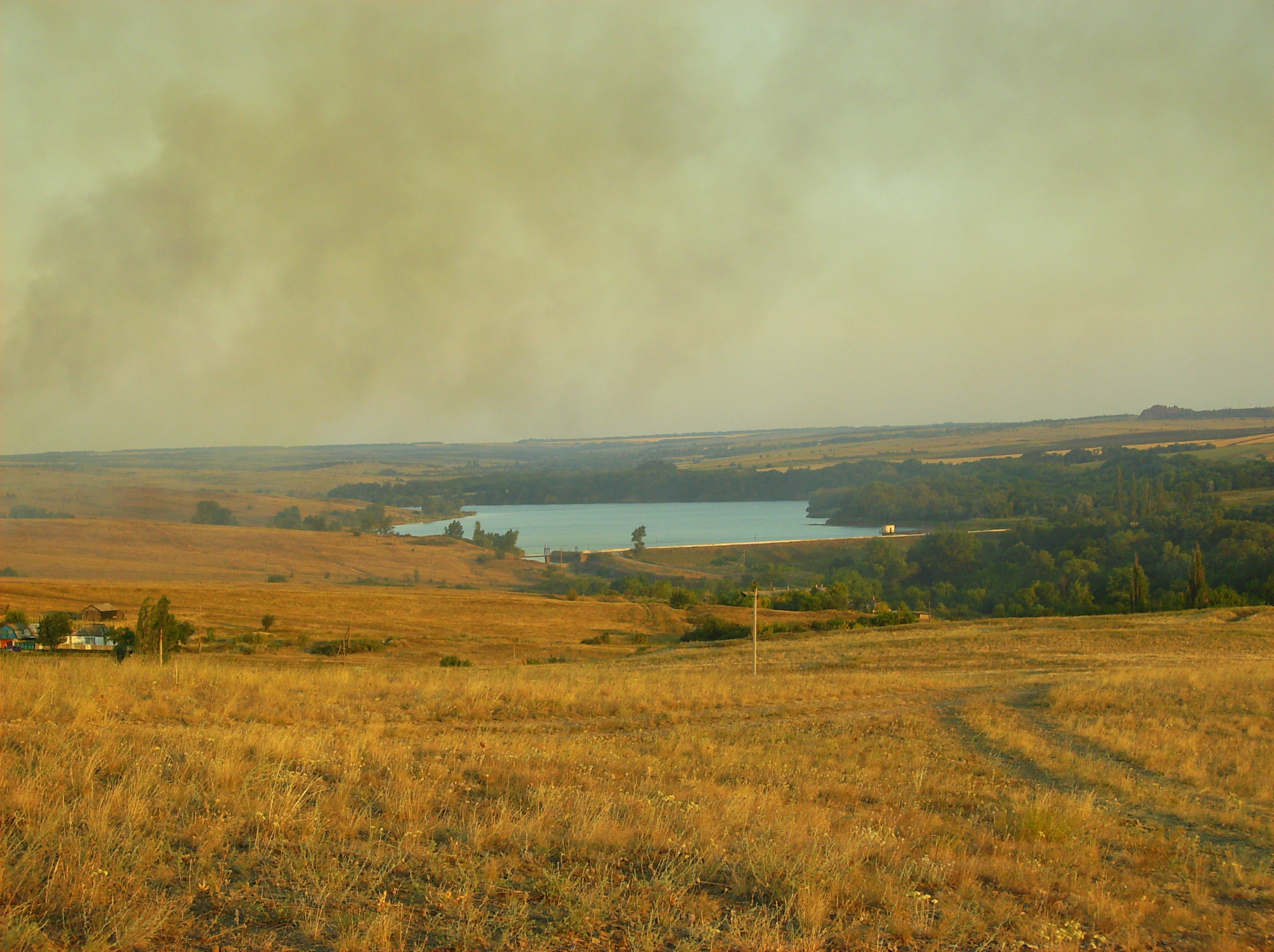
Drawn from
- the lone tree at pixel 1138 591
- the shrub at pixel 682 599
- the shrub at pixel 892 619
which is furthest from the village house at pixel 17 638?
the lone tree at pixel 1138 591

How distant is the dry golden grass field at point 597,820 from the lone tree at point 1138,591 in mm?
40280

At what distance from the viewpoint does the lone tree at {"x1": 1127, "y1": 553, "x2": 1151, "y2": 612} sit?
50.8 meters

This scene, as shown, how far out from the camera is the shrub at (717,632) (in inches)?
1577

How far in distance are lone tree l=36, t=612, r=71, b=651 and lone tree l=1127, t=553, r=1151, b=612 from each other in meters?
51.9

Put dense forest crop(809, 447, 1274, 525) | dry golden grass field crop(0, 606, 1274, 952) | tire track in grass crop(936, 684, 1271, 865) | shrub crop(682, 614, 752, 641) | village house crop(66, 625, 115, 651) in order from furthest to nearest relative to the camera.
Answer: dense forest crop(809, 447, 1274, 525), shrub crop(682, 614, 752, 641), village house crop(66, 625, 115, 651), tire track in grass crop(936, 684, 1271, 865), dry golden grass field crop(0, 606, 1274, 952)

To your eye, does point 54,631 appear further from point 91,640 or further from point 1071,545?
point 1071,545

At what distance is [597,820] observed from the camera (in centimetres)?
572

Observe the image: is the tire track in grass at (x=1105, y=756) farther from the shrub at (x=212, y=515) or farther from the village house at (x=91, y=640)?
the shrub at (x=212, y=515)

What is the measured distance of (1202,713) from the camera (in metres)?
14.8

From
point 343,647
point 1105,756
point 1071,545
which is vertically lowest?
point 1071,545

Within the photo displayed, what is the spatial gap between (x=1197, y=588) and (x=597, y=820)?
55241 millimetres

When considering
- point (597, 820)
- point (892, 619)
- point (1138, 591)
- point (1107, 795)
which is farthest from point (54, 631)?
point (1138, 591)

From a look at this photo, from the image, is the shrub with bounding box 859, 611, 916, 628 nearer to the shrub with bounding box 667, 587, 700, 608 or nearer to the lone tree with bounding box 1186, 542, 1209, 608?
the shrub with bounding box 667, 587, 700, 608

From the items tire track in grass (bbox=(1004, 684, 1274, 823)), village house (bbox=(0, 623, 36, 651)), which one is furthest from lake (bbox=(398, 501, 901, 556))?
tire track in grass (bbox=(1004, 684, 1274, 823))
